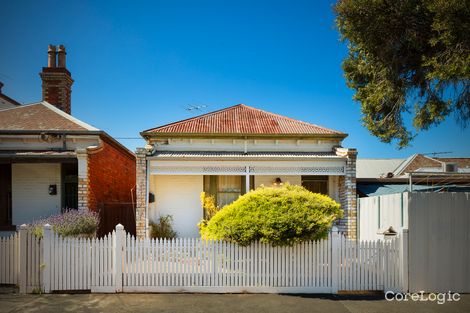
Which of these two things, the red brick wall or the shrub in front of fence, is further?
the red brick wall

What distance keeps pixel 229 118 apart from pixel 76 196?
6.46m

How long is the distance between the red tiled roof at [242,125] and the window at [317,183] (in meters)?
1.81

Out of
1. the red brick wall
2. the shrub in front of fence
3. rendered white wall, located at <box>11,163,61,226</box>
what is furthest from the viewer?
rendered white wall, located at <box>11,163,61,226</box>

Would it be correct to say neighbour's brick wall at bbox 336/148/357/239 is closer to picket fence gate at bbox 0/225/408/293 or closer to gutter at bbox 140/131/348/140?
gutter at bbox 140/131/348/140

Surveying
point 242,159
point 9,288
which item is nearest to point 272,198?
point 242,159

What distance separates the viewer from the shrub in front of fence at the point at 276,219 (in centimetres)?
710

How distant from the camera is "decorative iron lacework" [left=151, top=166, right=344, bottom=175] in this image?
464 inches

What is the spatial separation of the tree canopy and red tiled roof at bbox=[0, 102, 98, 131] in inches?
330

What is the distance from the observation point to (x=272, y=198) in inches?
296

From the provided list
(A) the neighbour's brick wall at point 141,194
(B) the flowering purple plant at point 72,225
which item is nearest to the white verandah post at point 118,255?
(B) the flowering purple plant at point 72,225

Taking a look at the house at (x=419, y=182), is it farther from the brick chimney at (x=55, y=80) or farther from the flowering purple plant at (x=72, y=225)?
the brick chimney at (x=55, y=80)

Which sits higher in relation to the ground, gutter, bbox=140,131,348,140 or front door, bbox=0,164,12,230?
gutter, bbox=140,131,348,140

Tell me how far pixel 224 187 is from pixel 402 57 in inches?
295

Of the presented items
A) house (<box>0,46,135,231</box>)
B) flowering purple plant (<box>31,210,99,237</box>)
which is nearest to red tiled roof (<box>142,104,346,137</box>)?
house (<box>0,46,135,231</box>)
